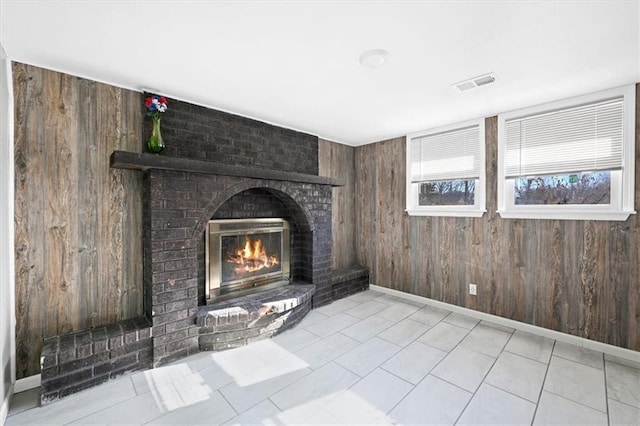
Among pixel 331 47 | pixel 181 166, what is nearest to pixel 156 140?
pixel 181 166

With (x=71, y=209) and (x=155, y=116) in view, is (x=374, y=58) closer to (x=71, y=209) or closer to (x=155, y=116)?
(x=155, y=116)

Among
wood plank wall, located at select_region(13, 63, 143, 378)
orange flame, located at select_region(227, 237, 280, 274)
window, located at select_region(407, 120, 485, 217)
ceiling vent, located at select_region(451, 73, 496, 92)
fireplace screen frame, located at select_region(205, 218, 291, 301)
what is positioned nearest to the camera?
wood plank wall, located at select_region(13, 63, 143, 378)

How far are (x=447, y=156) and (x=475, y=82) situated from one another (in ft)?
4.35

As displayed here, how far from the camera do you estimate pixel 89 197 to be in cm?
228

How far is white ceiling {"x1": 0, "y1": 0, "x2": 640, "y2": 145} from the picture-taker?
151 cm

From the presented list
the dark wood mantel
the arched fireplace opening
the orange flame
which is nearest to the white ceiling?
the dark wood mantel

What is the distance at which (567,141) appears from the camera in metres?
2.70

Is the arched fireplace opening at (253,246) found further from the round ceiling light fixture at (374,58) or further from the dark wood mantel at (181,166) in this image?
the round ceiling light fixture at (374,58)

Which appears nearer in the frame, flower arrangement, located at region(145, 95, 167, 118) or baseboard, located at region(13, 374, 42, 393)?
baseboard, located at region(13, 374, 42, 393)

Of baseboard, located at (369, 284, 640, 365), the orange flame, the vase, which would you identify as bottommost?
baseboard, located at (369, 284, 640, 365)

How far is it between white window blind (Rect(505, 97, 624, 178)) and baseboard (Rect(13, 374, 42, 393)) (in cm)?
455

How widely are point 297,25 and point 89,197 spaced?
6.83 ft

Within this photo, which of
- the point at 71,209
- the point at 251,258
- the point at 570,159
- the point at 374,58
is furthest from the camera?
the point at 251,258

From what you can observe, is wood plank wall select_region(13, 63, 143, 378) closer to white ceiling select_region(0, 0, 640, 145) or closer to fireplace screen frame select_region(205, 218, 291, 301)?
white ceiling select_region(0, 0, 640, 145)
